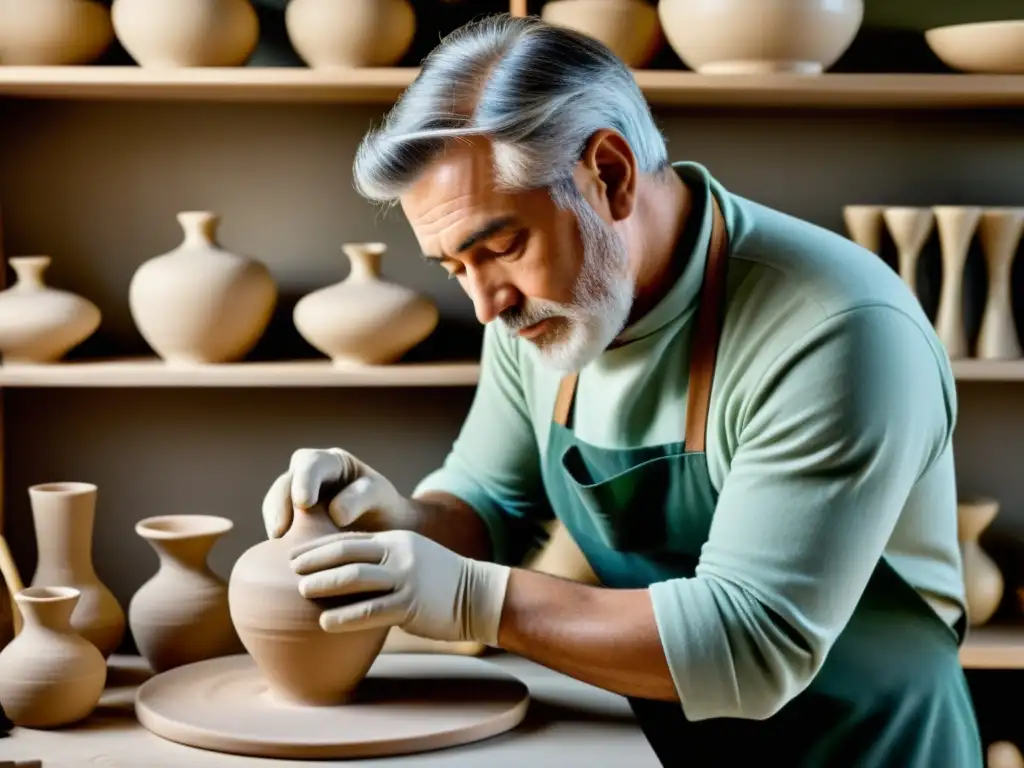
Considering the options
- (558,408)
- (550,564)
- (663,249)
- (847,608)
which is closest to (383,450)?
(550,564)

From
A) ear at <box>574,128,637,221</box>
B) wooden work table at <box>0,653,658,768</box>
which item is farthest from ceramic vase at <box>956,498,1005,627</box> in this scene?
ear at <box>574,128,637,221</box>

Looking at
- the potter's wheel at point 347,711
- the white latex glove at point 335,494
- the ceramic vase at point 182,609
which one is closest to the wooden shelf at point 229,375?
the ceramic vase at point 182,609

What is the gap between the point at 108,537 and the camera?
2600 millimetres

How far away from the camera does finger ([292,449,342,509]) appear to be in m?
1.69

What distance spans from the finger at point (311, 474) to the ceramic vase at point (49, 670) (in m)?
0.35

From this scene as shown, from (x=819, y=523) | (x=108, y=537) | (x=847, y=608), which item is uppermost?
(x=819, y=523)

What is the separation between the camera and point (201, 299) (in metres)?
2.29

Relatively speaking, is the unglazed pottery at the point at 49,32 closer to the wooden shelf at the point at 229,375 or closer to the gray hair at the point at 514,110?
the wooden shelf at the point at 229,375

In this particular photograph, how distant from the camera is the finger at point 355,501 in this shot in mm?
1735

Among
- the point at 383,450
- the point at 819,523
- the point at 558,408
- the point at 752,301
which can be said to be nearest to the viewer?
the point at 819,523

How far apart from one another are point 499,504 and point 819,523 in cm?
69

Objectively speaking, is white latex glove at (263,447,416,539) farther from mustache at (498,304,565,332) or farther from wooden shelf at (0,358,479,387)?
wooden shelf at (0,358,479,387)

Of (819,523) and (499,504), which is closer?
(819,523)

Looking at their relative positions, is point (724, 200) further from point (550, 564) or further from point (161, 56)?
point (161, 56)
